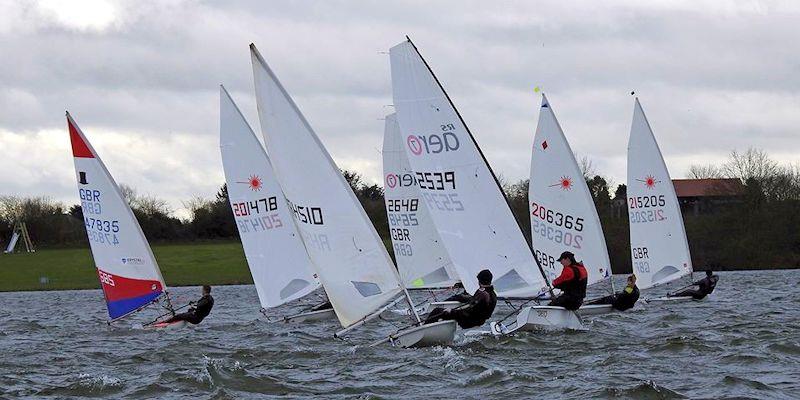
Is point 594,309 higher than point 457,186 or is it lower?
lower

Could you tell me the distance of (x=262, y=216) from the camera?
25.8 m

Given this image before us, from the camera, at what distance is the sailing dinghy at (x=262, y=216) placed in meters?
25.4

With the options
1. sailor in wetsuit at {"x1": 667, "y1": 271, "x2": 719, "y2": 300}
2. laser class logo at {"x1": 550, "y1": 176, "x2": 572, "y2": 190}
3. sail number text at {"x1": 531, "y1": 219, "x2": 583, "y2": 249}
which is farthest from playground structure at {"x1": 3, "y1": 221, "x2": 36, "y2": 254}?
laser class logo at {"x1": 550, "y1": 176, "x2": 572, "y2": 190}

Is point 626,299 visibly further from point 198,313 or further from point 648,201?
point 648,201

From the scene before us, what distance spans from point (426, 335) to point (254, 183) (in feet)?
31.9

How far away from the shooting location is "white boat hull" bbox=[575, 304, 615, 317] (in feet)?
73.5

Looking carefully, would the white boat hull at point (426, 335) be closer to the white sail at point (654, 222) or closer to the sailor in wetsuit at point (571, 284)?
the sailor in wetsuit at point (571, 284)

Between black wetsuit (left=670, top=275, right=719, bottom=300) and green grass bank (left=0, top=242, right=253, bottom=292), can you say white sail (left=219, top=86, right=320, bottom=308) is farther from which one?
green grass bank (left=0, top=242, right=253, bottom=292)

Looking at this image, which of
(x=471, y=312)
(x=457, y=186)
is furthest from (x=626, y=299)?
(x=471, y=312)

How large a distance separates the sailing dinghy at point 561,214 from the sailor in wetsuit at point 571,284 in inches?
220

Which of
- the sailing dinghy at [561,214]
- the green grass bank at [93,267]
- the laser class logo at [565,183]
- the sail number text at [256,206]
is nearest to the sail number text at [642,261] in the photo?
the sailing dinghy at [561,214]

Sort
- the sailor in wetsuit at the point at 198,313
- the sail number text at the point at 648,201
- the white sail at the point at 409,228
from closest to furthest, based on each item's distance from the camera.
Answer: the sailor in wetsuit at the point at 198,313, the white sail at the point at 409,228, the sail number text at the point at 648,201

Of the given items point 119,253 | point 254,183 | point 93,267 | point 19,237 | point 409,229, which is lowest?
point 119,253

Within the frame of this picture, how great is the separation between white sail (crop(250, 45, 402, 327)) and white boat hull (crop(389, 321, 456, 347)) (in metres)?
0.53
